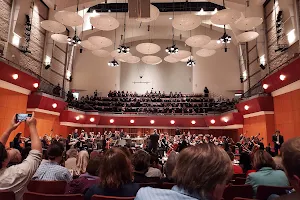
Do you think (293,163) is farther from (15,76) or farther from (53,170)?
(15,76)

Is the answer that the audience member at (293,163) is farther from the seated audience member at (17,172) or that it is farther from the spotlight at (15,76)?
the spotlight at (15,76)

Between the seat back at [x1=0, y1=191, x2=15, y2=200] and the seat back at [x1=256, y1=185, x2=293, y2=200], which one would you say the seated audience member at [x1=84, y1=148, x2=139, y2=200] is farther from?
the seat back at [x1=256, y1=185, x2=293, y2=200]

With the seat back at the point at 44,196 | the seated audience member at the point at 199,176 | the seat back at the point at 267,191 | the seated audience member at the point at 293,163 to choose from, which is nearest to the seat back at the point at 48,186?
the seat back at the point at 44,196

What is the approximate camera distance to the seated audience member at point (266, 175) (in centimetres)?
312

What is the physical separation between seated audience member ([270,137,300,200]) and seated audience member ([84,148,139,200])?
4.52 ft

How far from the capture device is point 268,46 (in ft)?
52.7

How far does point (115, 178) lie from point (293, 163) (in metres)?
1.48

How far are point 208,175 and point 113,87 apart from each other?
76.7 ft

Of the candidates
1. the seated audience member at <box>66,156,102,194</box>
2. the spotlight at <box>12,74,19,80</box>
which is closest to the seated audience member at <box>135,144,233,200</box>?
the seated audience member at <box>66,156,102,194</box>

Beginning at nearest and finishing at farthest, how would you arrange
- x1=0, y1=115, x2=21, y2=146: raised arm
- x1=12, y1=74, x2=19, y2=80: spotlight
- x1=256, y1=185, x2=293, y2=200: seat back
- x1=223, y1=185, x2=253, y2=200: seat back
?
1. x1=0, y1=115, x2=21, y2=146: raised arm
2. x1=256, y1=185, x2=293, y2=200: seat back
3. x1=223, y1=185, x2=253, y2=200: seat back
4. x1=12, y1=74, x2=19, y2=80: spotlight

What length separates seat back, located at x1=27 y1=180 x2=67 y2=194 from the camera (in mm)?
2910

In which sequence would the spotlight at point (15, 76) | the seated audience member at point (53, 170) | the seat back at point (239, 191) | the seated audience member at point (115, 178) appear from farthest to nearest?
1. the spotlight at point (15, 76)
2. the seated audience member at point (53, 170)
3. the seat back at point (239, 191)
4. the seated audience member at point (115, 178)

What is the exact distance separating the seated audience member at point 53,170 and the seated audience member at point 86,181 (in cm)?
21

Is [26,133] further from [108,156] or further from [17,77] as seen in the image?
[108,156]
